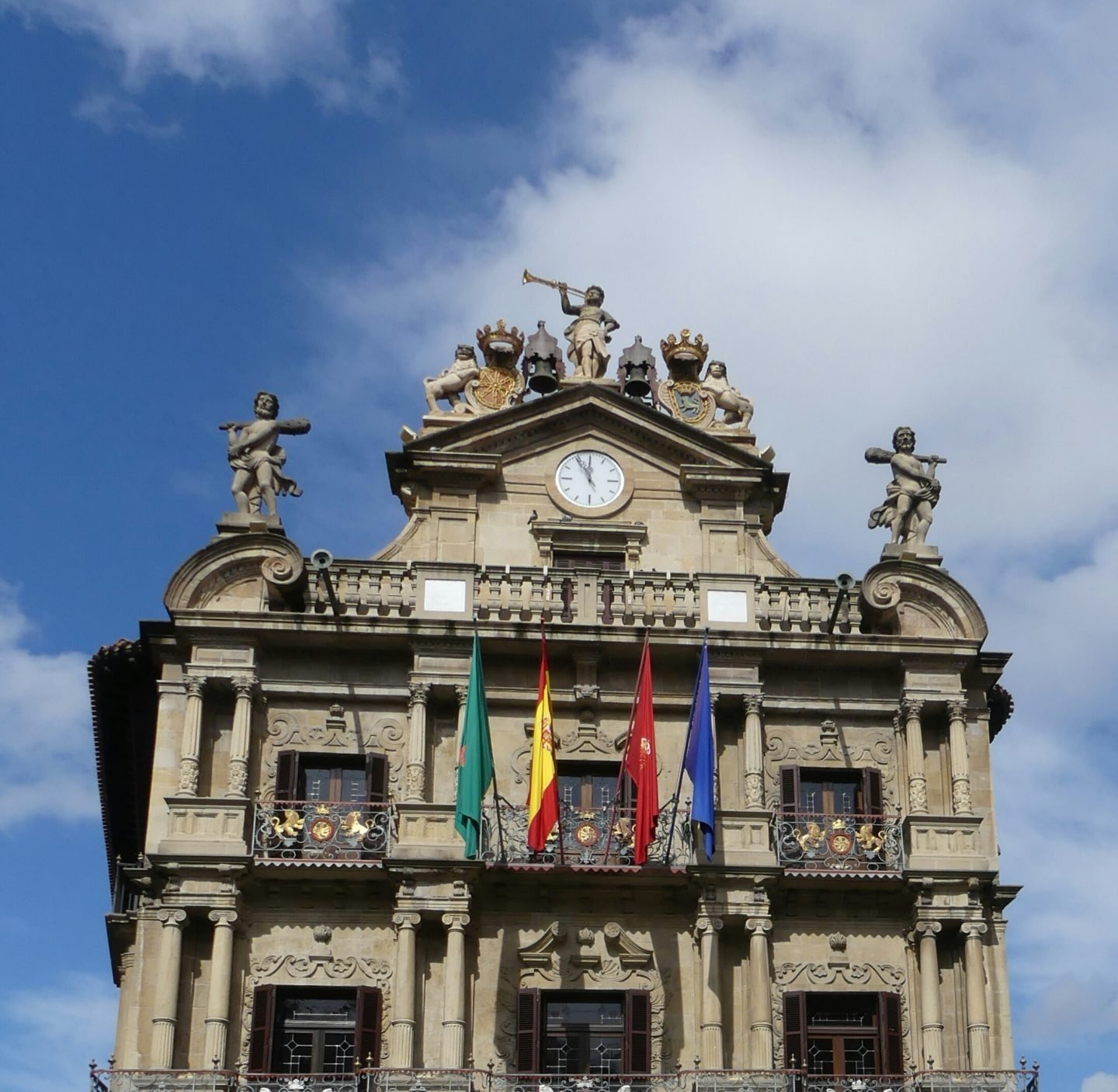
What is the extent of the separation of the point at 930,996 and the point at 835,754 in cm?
486

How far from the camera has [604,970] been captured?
38000 mm

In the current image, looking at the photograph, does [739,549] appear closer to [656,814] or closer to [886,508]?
[886,508]

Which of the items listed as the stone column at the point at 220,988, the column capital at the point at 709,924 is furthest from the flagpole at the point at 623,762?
the stone column at the point at 220,988

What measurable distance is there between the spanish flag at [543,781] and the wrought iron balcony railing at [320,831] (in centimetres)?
260

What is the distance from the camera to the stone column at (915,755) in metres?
39.2

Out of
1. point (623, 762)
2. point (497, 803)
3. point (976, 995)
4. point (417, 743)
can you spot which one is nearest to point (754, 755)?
point (623, 762)

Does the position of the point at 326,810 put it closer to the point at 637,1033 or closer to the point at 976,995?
the point at 637,1033

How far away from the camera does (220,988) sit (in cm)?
3681

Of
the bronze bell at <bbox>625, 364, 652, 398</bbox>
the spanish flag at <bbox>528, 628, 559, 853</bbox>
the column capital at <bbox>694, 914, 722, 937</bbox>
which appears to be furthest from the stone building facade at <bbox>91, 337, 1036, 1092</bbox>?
the bronze bell at <bbox>625, 364, 652, 398</bbox>

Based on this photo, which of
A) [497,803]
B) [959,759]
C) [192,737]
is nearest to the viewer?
[497,803]

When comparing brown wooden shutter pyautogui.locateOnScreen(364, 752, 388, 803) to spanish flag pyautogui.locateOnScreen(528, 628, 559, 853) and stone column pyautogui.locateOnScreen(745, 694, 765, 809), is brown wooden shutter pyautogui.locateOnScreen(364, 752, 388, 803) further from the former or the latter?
stone column pyautogui.locateOnScreen(745, 694, 765, 809)

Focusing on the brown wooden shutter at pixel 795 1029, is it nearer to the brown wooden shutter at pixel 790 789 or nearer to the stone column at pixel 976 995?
the stone column at pixel 976 995

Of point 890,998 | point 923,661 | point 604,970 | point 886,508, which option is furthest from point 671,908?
point 886,508

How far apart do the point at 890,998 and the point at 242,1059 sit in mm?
10978
